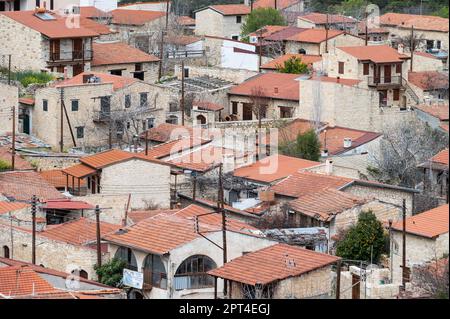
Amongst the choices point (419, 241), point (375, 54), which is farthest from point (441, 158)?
point (375, 54)

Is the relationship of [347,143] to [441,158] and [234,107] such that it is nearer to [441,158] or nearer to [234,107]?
[441,158]

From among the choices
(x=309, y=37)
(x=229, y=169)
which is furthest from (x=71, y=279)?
(x=309, y=37)

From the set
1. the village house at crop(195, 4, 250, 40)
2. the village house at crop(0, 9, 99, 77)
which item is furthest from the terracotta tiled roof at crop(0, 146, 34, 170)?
the village house at crop(195, 4, 250, 40)

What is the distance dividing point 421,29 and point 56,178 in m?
23.5

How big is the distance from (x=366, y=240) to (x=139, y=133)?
12028 millimetres

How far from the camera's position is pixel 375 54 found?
138 ft

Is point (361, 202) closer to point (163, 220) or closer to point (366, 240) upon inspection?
point (366, 240)

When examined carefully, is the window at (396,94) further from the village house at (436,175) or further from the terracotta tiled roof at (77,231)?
the terracotta tiled roof at (77,231)

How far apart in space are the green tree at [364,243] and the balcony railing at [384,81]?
15348 mm

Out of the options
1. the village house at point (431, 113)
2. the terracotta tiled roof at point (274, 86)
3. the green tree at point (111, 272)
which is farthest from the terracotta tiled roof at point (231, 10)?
the green tree at point (111, 272)

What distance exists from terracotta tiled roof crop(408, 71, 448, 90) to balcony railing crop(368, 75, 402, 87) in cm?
35

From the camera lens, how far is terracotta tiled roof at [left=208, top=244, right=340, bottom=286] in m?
21.2

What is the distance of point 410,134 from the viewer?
3706cm

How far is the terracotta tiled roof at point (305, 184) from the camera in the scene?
30234 mm
